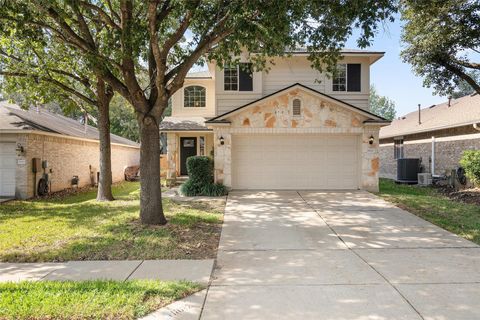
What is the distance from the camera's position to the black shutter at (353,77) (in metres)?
15.0

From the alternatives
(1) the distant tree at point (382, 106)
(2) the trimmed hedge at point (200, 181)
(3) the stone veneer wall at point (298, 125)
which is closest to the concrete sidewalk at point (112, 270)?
(2) the trimmed hedge at point (200, 181)

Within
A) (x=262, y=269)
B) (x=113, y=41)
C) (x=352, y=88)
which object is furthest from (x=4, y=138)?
(x=352, y=88)

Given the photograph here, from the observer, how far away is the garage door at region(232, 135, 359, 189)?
46.0ft

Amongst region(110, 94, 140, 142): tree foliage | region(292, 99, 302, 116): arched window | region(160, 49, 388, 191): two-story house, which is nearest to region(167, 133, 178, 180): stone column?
region(160, 49, 388, 191): two-story house

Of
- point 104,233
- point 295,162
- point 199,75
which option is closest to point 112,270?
point 104,233

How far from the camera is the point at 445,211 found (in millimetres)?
9555

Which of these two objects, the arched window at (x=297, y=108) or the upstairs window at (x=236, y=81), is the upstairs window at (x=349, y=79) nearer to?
the arched window at (x=297, y=108)

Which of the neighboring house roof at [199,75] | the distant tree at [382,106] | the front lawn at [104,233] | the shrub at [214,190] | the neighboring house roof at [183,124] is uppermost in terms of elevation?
the distant tree at [382,106]

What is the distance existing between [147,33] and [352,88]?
1012 cm

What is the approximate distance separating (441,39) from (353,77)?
3936 millimetres

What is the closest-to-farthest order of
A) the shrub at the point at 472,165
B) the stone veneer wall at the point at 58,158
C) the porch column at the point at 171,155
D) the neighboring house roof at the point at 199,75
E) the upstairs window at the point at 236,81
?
1. the stone veneer wall at the point at 58,158
2. the shrub at the point at 472,165
3. the upstairs window at the point at 236,81
4. the porch column at the point at 171,155
5. the neighboring house roof at the point at 199,75

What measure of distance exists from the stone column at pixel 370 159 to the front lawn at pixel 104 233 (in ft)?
21.5

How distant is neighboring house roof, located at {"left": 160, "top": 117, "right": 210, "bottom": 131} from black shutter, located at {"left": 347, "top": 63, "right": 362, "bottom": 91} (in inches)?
268

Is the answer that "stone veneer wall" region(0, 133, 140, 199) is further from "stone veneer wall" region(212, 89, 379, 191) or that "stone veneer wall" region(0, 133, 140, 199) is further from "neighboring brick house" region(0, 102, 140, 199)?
"stone veneer wall" region(212, 89, 379, 191)
